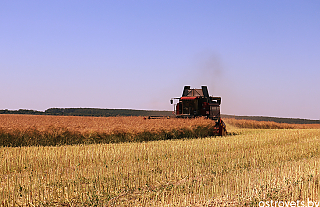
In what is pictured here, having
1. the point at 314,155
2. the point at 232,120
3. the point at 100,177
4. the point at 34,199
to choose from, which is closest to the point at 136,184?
the point at 100,177

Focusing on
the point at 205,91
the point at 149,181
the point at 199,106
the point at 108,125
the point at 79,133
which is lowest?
the point at 149,181

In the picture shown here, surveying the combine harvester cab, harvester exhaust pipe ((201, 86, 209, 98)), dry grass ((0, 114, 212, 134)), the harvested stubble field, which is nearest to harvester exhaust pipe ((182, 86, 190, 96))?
the combine harvester cab

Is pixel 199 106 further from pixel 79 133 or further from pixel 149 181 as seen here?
pixel 149 181

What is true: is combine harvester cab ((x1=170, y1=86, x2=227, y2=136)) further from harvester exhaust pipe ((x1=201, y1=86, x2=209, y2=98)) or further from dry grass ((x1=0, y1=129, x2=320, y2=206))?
dry grass ((x1=0, y1=129, x2=320, y2=206))

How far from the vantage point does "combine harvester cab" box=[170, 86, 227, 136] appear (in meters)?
19.1

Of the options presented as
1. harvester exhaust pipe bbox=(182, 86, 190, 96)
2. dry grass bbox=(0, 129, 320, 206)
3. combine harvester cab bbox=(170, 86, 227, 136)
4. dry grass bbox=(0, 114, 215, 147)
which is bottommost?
dry grass bbox=(0, 129, 320, 206)

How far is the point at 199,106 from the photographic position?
19.7 metres

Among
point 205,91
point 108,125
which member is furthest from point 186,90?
point 108,125

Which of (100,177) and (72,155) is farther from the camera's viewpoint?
(72,155)

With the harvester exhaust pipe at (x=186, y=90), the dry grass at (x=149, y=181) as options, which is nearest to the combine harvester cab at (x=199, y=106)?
the harvester exhaust pipe at (x=186, y=90)

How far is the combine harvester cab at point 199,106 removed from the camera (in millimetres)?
19141

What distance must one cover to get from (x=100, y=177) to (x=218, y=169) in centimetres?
305

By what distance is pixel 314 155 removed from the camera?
1075 centimetres

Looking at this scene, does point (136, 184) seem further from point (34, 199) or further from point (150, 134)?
point (150, 134)
